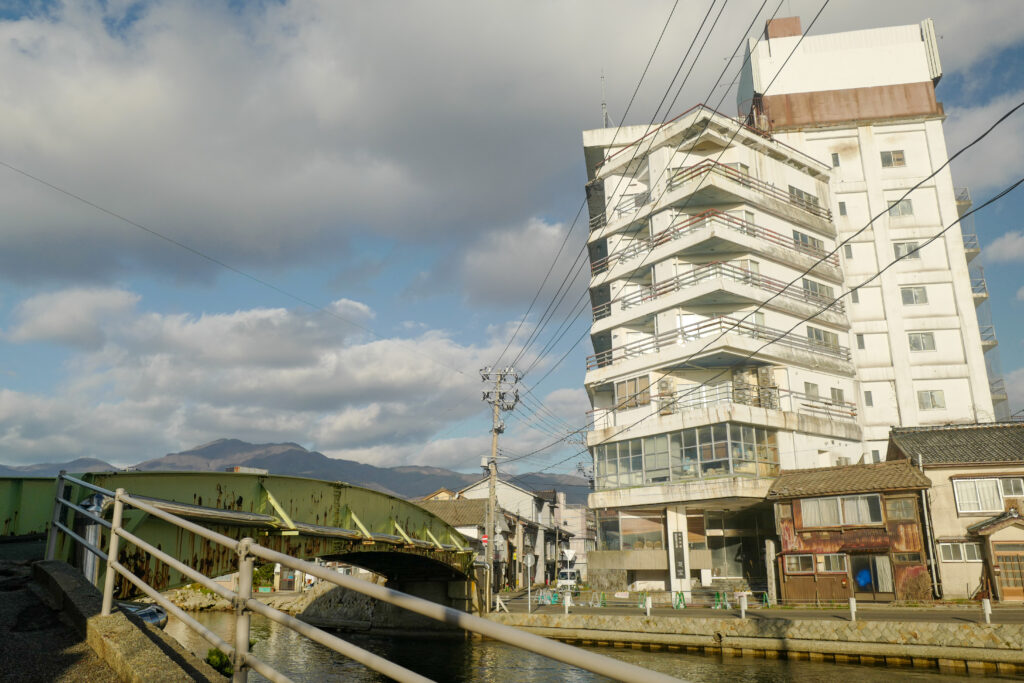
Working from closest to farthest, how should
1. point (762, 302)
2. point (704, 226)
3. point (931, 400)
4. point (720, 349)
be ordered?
point (720, 349), point (762, 302), point (704, 226), point (931, 400)

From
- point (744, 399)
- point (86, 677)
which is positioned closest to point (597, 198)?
point (744, 399)

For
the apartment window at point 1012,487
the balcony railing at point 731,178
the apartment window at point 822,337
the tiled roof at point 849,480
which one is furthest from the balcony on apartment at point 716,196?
the apartment window at point 1012,487

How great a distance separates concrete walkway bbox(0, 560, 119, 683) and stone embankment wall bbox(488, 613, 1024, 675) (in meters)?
11.9

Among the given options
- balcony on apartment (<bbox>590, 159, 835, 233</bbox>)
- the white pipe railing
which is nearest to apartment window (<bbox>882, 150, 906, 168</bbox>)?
balcony on apartment (<bbox>590, 159, 835, 233</bbox>)

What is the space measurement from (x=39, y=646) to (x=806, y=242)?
5447cm

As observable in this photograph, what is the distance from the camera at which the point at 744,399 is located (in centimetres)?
4419

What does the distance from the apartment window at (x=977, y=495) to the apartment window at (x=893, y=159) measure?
120 ft

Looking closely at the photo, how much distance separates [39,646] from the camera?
5910mm

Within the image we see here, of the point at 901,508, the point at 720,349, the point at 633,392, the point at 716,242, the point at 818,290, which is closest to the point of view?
the point at 901,508

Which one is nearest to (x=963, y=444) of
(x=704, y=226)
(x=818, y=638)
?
(x=818, y=638)

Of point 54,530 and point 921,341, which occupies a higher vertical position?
point 921,341

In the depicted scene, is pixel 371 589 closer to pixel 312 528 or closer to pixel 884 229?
pixel 312 528

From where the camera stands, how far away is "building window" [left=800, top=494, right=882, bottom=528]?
112 feet

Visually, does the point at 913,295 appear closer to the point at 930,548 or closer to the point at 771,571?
the point at 930,548
